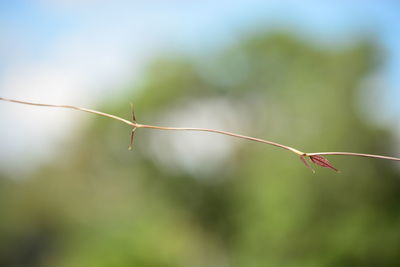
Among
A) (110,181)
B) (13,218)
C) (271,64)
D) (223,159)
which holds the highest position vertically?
(271,64)

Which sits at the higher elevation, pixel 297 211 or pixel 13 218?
pixel 297 211

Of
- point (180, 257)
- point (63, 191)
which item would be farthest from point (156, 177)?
point (63, 191)

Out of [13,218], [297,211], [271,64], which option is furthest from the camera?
[13,218]

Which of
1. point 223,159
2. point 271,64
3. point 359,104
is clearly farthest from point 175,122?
point 359,104

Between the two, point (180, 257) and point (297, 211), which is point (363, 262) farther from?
point (180, 257)

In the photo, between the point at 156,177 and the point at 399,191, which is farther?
the point at 156,177

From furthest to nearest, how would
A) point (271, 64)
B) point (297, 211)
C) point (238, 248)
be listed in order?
point (271, 64) < point (238, 248) < point (297, 211)
